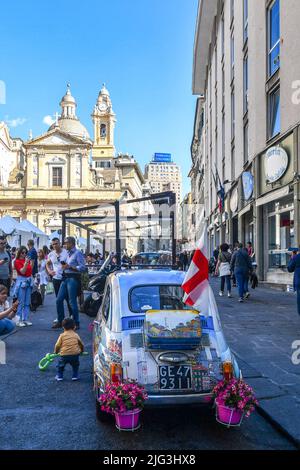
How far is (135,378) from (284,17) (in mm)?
15872

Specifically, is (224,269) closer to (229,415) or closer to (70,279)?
(70,279)

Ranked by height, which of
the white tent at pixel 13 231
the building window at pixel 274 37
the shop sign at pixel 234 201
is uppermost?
the building window at pixel 274 37

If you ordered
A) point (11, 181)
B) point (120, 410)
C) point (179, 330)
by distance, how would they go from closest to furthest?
point (120, 410)
point (179, 330)
point (11, 181)

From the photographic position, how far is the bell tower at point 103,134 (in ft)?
328

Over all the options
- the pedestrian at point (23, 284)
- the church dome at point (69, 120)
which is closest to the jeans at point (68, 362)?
the pedestrian at point (23, 284)

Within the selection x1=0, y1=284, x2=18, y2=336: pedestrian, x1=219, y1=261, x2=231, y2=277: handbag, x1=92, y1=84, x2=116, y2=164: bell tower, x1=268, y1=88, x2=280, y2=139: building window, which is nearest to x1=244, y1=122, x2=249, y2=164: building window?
x1=268, y1=88, x2=280, y2=139: building window

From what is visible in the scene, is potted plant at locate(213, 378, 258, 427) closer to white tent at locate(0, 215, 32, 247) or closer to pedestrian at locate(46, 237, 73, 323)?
pedestrian at locate(46, 237, 73, 323)

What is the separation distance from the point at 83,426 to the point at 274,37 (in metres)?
17.8

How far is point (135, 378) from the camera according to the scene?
163 inches

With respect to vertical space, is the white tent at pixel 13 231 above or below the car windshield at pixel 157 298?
above

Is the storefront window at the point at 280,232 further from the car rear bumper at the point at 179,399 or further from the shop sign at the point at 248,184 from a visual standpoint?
the car rear bumper at the point at 179,399

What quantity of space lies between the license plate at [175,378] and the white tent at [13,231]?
19931 millimetres
